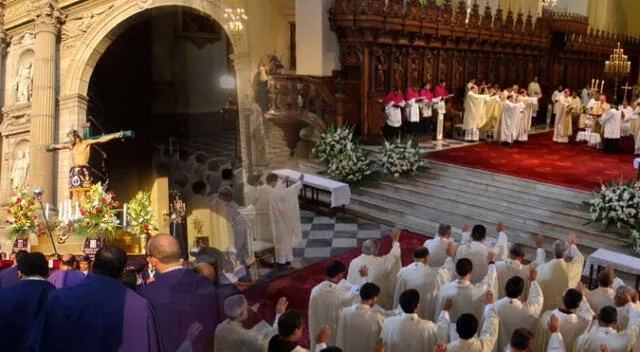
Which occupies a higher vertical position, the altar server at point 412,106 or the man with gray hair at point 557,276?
the altar server at point 412,106

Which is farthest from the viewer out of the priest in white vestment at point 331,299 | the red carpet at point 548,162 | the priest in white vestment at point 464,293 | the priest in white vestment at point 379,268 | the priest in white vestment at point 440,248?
the red carpet at point 548,162

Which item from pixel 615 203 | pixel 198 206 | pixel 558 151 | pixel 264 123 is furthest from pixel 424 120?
pixel 198 206

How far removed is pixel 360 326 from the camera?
488 cm

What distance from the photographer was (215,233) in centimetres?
808

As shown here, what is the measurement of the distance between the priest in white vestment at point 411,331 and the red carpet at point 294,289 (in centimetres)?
175

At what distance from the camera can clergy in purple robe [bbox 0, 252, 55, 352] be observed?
3570 mm

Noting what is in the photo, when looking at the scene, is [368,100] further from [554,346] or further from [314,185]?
[554,346]

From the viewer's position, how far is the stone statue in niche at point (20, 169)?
8.17 m

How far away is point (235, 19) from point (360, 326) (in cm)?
544

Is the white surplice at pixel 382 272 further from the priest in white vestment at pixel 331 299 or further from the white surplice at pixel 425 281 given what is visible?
the priest in white vestment at pixel 331 299

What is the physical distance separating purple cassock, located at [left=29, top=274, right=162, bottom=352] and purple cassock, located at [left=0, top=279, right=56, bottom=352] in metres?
0.31

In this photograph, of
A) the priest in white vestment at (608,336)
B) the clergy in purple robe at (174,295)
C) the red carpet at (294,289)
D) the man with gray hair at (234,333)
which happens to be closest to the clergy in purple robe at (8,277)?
the clergy in purple robe at (174,295)

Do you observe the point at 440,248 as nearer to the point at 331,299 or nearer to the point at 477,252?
the point at 477,252

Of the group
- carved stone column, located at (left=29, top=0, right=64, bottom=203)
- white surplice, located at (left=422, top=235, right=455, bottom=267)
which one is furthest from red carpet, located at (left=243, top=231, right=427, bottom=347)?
carved stone column, located at (left=29, top=0, right=64, bottom=203)
